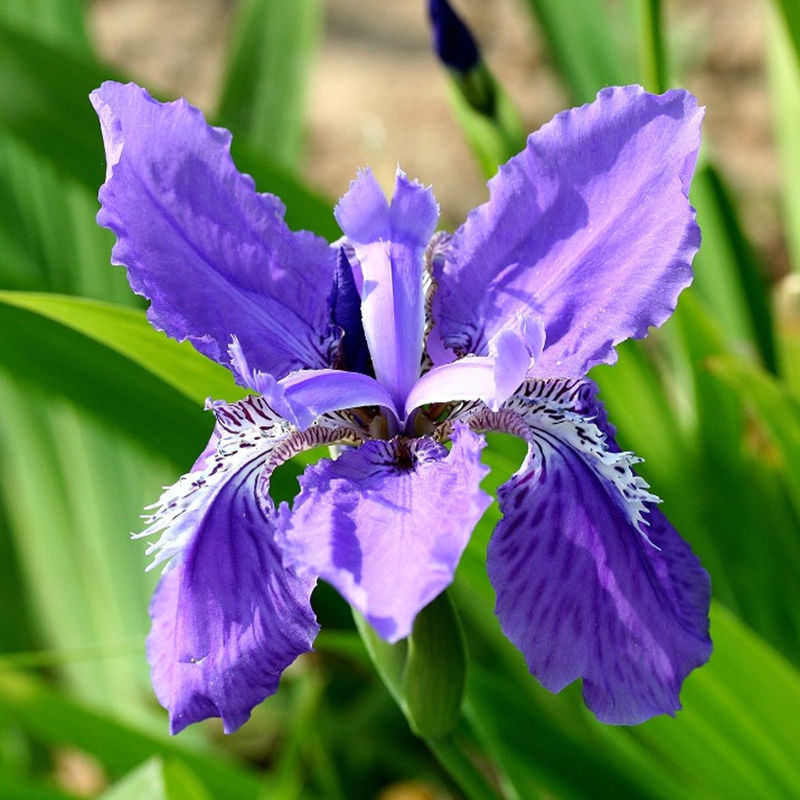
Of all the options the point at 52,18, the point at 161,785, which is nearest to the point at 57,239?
the point at 52,18

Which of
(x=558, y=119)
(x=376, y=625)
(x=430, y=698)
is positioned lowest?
(x=430, y=698)

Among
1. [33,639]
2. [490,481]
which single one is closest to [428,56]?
[33,639]

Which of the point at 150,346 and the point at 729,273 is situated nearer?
the point at 150,346

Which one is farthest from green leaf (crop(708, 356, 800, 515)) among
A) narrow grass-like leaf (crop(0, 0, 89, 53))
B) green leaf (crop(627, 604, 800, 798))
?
narrow grass-like leaf (crop(0, 0, 89, 53))

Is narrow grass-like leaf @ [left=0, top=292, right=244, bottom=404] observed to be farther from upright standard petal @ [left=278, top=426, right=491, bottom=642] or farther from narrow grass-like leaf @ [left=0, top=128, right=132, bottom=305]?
narrow grass-like leaf @ [left=0, top=128, right=132, bottom=305]

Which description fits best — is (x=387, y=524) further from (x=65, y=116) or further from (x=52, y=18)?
(x=52, y=18)

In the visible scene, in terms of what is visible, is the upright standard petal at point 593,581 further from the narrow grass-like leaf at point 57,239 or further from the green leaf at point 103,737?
the narrow grass-like leaf at point 57,239

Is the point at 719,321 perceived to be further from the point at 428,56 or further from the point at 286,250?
the point at 428,56
